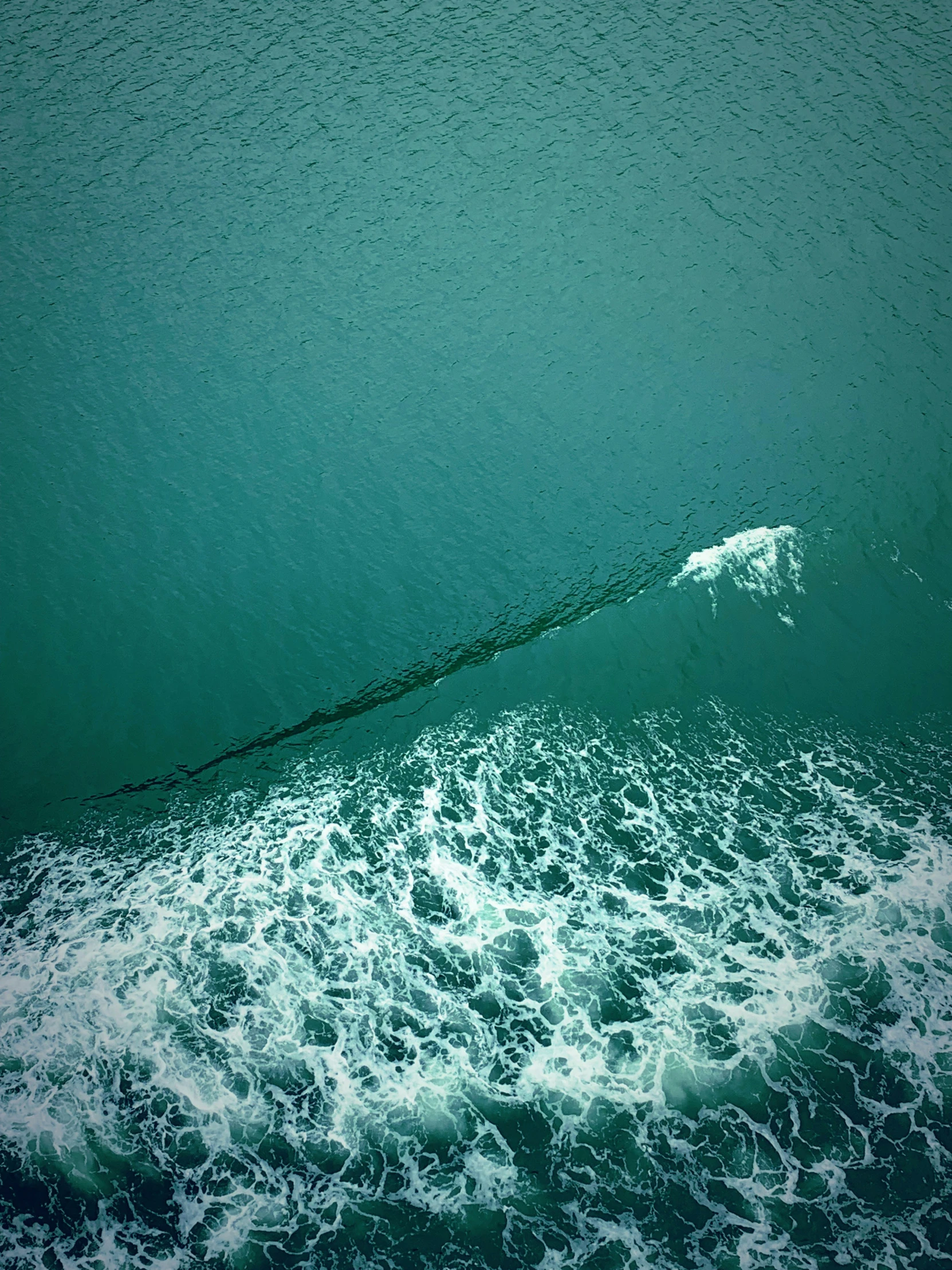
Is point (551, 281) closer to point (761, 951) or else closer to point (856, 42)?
point (856, 42)

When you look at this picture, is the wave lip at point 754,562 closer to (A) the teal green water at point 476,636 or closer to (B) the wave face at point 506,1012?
(A) the teal green water at point 476,636

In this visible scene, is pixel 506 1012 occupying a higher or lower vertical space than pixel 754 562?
lower

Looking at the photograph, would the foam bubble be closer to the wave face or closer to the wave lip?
the wave lip

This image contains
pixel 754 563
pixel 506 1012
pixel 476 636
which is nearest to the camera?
pixel 506 1012

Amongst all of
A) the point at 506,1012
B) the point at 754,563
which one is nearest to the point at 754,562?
the point at 754,563

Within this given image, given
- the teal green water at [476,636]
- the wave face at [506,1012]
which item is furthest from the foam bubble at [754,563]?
the wave face at [506,1012]

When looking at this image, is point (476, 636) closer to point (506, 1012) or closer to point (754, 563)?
point (754, 563)
